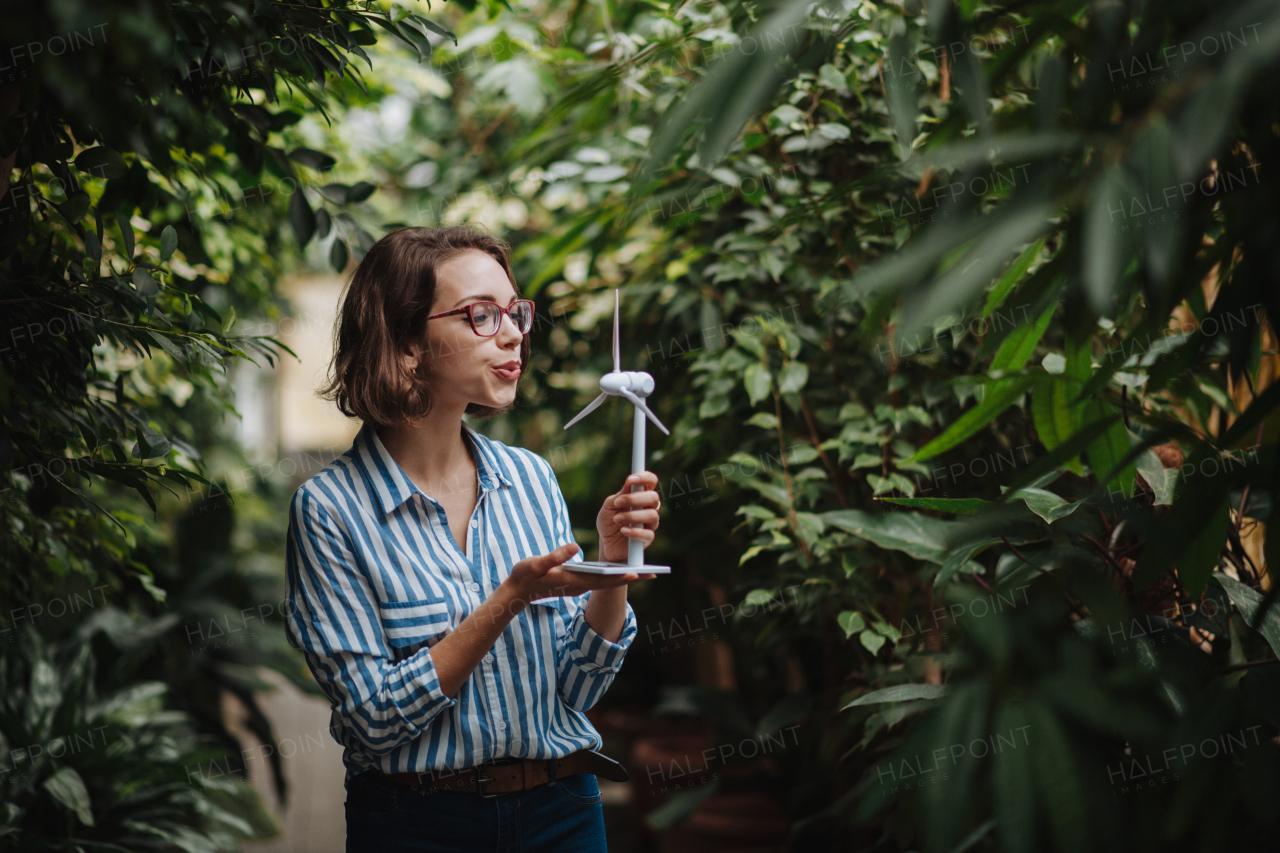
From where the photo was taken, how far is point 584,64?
236cm

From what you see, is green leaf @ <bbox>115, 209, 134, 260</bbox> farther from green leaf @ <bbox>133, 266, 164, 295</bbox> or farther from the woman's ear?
the woman's ear

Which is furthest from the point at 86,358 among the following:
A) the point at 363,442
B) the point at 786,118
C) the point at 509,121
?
the point at 509,121

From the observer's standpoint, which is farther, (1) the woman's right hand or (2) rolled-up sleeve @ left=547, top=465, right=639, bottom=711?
(2) rolled-up sleeve @ left=547, top=465, right=639, bottom=711

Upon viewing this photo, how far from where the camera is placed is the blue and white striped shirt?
1.05 m

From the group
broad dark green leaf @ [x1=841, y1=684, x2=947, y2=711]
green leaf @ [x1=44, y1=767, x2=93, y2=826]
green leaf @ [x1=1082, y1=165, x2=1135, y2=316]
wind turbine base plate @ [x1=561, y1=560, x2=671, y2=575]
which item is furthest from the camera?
green leaf @ [x1=44, y1=767, x2=93, y2=826]

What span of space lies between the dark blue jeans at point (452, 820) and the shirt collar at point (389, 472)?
342mm

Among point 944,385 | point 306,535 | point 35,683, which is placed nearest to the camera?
point 306,535

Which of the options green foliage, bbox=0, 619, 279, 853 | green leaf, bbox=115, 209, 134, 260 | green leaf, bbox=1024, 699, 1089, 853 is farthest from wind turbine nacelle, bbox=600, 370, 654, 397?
green foliage, bbox=0, 619, 279, 853

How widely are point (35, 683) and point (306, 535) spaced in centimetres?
178

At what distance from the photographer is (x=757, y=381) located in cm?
172

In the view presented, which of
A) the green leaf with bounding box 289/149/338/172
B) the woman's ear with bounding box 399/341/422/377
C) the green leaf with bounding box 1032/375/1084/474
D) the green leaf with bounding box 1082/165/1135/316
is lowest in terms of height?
the green leaf with bounding box 1082/165/1135/316

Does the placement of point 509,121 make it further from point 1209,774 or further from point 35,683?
point 1209,774

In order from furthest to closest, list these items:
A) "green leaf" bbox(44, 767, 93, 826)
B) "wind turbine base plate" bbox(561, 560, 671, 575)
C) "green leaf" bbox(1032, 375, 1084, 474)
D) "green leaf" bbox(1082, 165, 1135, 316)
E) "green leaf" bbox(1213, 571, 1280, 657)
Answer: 1. "green leaf" bbox(44, 767, 93, 826)
2. "green leaf" bbox(1213, 571, 1280, 657)
3. "green leaf" bbox(1032, 375, 1084, 474)
4. "wind turbine base plate" bbox(561, 560, 671, 575)
5. "green leaf" bbox(1082, 165, 1135, 316)

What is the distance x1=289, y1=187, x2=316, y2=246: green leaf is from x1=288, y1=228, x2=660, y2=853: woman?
1.14 ft
